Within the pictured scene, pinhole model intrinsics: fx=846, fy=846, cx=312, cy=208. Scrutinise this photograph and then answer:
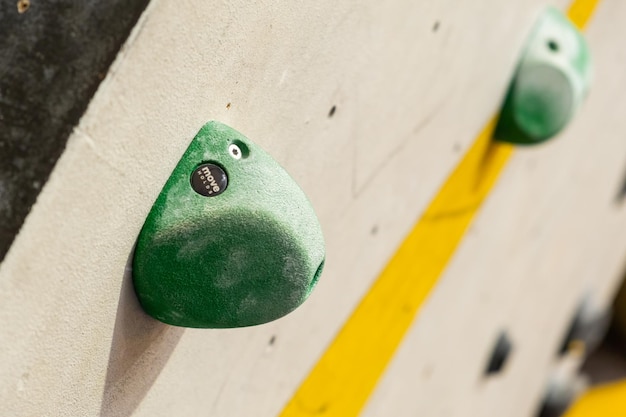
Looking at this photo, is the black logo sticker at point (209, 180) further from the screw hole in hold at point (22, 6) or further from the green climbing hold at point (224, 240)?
the screw hole in hold at point (22, 6)

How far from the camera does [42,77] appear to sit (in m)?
0.64

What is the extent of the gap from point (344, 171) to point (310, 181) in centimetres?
10

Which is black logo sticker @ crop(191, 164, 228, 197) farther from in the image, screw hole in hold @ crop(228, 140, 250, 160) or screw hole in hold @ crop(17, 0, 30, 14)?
screw hole in hold @ crop(17, 0, 30, 14)

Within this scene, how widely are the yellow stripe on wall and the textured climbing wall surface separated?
0.05 meters

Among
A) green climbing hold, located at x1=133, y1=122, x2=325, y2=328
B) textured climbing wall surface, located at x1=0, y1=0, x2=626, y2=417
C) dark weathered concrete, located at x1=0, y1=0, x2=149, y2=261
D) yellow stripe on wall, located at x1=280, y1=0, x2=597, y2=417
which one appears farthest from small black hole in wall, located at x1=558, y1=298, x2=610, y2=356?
dark weathered concrete, located at x1=0, y1=0, x2=149, y2=261

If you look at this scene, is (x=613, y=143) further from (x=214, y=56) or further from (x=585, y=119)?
(x=214, y=56)

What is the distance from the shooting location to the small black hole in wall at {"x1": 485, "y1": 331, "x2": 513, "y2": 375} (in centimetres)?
252

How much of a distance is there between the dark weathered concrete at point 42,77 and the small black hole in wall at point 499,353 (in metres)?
2.05

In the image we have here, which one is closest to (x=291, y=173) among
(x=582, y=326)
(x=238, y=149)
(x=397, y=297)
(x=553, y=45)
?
(x=238, y=149)

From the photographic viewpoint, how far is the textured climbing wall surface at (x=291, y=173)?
2.26 feet

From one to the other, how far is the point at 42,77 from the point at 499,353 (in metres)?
2.10

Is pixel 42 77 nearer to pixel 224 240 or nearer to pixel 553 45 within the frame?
pixel 224 240

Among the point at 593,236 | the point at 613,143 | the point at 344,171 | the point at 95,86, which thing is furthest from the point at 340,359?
the point at 593,236

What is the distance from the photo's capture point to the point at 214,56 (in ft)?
2.51
